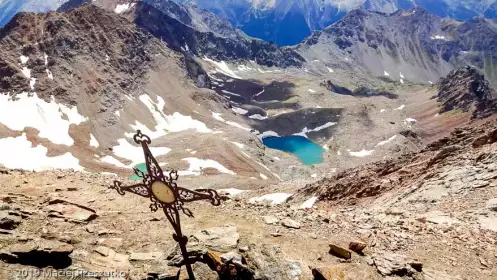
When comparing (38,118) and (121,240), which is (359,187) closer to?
(121,240)

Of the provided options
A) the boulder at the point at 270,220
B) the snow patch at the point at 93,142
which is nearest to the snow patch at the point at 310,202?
the boulder at the point at 270,220

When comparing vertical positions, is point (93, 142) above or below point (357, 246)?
above

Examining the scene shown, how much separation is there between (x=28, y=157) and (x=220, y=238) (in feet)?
342

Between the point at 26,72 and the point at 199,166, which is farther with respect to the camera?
the point at 26,72

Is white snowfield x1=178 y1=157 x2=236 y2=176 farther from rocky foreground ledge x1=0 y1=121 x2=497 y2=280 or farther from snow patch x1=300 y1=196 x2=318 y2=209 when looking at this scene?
rocky foreground ledge x1=0 y1=121 x2=497 y2=280

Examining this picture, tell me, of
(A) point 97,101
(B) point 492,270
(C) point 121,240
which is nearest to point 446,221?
(B) point 492,270

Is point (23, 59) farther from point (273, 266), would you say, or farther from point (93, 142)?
point (273, 266)

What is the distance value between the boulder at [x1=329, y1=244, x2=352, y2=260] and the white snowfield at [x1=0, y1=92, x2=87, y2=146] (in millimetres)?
114269

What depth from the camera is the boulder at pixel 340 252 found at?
17.1 meters

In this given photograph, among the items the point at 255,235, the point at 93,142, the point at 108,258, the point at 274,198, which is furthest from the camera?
the point at 93,142

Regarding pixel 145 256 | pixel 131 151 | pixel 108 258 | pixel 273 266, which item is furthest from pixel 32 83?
pixel 273 266

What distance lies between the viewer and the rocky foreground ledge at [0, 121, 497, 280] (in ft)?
50.3

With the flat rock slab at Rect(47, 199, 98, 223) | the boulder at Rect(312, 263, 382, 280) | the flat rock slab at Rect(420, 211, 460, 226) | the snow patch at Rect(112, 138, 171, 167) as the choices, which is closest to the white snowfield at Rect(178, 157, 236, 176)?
the snow patch at Rect(112, 138, 171, 167)

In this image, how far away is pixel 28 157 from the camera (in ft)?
351
